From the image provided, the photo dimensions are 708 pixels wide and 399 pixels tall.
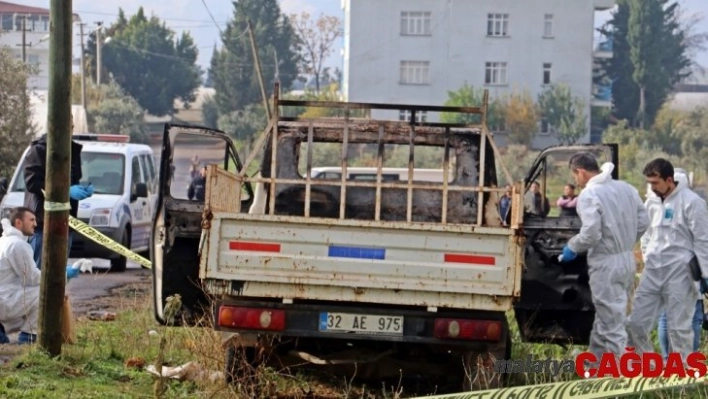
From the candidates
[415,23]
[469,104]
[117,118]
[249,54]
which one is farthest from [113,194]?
[249,54]

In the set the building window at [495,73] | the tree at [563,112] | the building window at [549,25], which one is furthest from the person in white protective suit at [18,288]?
the building window at [549,25]

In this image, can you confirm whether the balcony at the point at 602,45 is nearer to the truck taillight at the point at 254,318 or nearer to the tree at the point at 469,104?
the tree at the point at 469,104

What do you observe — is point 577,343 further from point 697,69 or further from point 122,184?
point 697,69

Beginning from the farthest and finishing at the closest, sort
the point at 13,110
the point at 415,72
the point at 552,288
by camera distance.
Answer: the point at 415,72 < the point at 13,110 < the point at 552,288

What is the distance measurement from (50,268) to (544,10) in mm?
63222

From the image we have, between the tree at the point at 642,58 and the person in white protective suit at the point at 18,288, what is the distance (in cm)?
7348

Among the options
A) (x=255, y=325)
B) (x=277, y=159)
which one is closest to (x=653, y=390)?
(x=255, y=325)

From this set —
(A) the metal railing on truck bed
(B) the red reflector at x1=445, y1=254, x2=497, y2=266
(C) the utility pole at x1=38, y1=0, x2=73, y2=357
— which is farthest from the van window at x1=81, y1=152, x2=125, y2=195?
(B) the red reflector at x1=445, y1=254, x2=497, y2=266

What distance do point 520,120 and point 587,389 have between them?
58.9 m

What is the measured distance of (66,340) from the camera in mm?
9883

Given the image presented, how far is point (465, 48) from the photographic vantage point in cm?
7056

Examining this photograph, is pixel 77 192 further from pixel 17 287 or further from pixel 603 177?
pixel 603 177

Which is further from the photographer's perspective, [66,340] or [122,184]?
[122,184]

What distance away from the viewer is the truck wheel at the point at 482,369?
838cm
